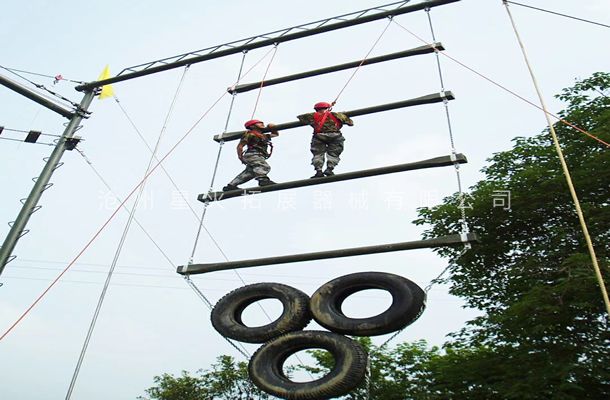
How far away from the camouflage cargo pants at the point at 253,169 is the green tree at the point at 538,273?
5026 mm

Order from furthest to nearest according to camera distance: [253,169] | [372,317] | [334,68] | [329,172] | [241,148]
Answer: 1. [334,68]
2. [241,148]
3. [253,169]
4. [329,172]
5. [372,317]

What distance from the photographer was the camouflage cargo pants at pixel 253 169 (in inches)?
289

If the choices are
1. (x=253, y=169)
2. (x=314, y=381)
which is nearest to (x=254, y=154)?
(x=253, y=169)

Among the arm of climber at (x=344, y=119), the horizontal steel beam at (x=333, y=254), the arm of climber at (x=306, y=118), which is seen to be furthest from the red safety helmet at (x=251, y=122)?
the horizontal steel beam at (x=333, y=254)

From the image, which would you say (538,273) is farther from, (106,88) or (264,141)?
(106,88)

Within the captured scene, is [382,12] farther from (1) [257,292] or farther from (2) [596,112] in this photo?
(2) [596,112]

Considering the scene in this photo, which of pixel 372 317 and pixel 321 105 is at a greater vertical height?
pixel 321 105

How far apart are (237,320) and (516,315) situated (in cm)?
556

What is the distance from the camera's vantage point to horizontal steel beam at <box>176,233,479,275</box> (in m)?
5.12

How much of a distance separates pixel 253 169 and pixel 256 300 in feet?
7.03

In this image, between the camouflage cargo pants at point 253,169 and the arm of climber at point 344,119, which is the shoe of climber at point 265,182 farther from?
the arm of climber at point 344,119

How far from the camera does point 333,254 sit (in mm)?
5656

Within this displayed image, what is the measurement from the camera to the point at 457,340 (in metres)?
11.0

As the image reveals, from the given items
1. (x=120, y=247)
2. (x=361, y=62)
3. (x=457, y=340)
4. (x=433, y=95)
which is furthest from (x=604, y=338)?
(x=120, y=247)
